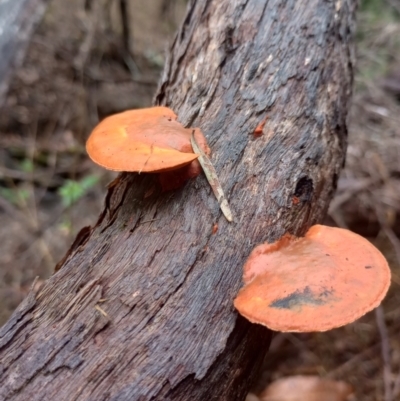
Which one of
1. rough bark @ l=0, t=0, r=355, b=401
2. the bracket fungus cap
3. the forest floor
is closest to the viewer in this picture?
rough bark @ l=0, t=0, r=355, b=401

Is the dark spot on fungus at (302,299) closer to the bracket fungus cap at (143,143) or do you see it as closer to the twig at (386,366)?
the bracket fungus cap at (143,143)

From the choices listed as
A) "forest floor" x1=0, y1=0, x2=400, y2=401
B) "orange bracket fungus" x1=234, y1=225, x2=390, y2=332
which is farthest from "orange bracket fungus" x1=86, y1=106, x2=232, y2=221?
"forest floor" x1=0, y1=0, x2=400, y2=401

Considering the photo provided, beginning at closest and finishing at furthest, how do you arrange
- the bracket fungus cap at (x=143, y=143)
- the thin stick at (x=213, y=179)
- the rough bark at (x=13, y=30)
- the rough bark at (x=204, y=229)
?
1. the rough bark at (x=204, y=229)
2. the bracket fungus cap at (x=143, y=143)
3. the thin stick at (x=213, y=179)
4. the rough bark at (x=13, y=30)

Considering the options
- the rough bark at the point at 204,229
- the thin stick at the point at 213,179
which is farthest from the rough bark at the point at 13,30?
the thin stick at the point at 213,179

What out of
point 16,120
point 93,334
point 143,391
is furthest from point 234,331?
point 16,120

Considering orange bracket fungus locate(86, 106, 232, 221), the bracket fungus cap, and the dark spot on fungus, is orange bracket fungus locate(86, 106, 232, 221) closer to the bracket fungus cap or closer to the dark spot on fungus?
the bracket fungus cap

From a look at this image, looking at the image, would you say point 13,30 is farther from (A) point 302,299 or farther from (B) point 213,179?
(A) point 302,299

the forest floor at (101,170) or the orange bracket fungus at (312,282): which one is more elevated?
the orange bracket fungus at (312,282)
